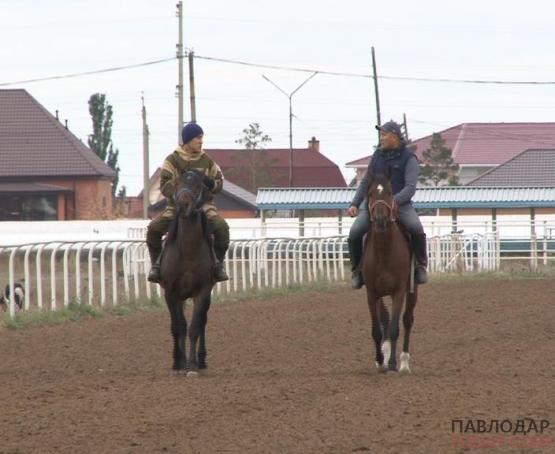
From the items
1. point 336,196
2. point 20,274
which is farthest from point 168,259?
point 336,196

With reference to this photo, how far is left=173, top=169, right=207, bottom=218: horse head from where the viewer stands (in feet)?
40.7

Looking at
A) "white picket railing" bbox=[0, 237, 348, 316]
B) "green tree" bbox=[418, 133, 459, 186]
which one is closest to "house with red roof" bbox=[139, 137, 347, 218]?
"green tree" bbox=[418, 133, 459, 186]

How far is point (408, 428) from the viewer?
8.64 meters

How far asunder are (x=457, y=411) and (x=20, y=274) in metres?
15.8

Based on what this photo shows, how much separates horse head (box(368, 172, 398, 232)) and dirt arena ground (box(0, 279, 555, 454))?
127 centimetres

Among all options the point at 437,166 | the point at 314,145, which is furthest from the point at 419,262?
the point at 314,145

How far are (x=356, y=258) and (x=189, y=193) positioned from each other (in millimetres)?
1621

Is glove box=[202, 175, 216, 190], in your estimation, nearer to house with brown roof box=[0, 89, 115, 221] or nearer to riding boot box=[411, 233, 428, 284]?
riding boot box=[411, 233, 428, 284]

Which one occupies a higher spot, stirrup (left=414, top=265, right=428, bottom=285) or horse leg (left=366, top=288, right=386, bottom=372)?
stirrup (left=414, top=265, right=428, bottom=285)

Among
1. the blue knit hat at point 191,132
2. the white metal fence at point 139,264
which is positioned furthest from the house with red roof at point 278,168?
the blue knit hat at point 191,132

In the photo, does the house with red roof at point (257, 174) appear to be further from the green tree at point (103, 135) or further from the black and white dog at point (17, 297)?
the black and white dog at point (17, 297)

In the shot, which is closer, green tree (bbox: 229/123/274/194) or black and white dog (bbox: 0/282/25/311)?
black and white dog (bbox: 0/282/25/311)

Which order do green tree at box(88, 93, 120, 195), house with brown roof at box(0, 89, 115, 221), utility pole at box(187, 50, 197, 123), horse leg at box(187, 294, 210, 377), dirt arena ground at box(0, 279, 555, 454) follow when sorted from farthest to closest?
green tree at box(88, 93, 120, 195) → house with brown roof at box(0, 89, 115, 221) → utility pole at box(187, 50, 197, 123) → horse leg at box(187, 294, 210, 377) → dirt arena ground at box(0, 279, 555, 454)

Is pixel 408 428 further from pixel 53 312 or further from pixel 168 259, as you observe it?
pixel 53 312
